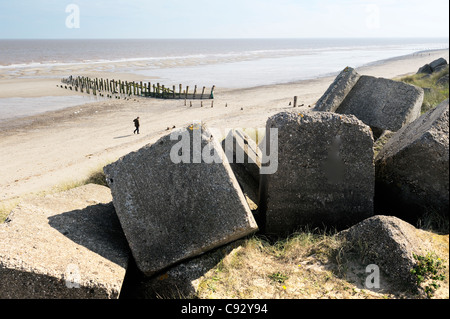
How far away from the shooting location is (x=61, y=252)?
3559 millimetres

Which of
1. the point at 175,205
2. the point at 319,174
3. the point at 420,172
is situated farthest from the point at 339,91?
the point at 175,205

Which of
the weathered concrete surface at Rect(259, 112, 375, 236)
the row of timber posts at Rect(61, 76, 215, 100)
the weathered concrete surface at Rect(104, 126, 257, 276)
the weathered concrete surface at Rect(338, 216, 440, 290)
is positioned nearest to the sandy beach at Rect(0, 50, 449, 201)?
the row of timber posts at Rect(61, 76, 215, 100)

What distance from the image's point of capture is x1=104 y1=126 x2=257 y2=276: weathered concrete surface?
12.6 ft

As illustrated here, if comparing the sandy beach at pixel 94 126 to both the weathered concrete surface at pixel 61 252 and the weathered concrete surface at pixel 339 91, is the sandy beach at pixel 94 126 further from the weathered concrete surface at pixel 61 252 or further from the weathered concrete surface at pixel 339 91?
the weathered concrete surface at pixel 339 91

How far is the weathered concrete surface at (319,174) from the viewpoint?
14.4 ft

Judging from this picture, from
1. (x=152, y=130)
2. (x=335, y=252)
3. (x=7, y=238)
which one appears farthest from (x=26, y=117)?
(x=335, y=252)

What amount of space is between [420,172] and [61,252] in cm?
417

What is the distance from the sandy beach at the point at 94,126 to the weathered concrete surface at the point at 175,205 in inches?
249

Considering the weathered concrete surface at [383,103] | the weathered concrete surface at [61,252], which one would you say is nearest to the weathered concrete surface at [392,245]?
the weathered concrete surface at [61,252]

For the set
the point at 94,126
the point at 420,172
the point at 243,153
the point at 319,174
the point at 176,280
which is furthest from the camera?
the point at 94,126

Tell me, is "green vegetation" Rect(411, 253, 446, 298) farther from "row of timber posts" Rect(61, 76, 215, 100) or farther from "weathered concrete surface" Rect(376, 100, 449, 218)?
"row of timber posts" Rect(61, 76, 215, 100)

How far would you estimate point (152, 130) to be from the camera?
20344mm

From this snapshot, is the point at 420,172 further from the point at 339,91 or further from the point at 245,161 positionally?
the point at 339,91
